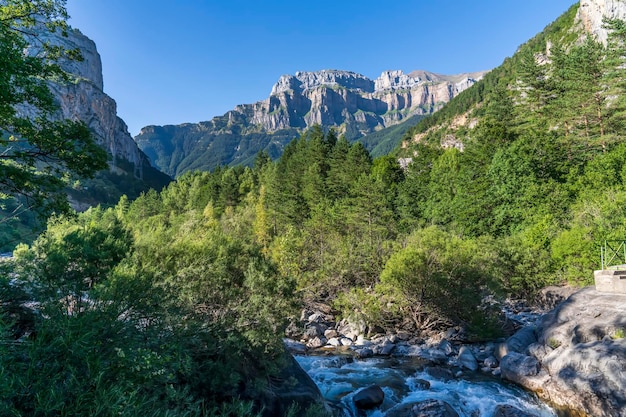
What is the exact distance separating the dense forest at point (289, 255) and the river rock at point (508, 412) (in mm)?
7282

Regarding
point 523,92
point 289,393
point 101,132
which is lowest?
point 289,393

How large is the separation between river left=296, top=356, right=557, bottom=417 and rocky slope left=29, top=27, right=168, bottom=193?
12712cm

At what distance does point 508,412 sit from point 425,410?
9.45 ft

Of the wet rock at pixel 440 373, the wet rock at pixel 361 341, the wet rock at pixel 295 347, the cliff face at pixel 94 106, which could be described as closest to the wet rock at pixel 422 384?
the wet rock at pixel 440 373

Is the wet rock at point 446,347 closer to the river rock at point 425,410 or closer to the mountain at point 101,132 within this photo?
the river rock at point 425,410

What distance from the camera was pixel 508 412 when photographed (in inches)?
451

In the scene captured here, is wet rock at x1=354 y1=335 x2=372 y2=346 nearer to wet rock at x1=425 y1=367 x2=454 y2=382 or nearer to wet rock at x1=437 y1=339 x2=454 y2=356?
wet rock at x1=437 y1=339 x2=454 y2=356

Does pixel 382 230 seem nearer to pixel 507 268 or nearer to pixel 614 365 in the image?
pixel 507 268

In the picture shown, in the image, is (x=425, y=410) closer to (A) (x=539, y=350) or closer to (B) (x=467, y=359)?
(B) (x=467, y=359)

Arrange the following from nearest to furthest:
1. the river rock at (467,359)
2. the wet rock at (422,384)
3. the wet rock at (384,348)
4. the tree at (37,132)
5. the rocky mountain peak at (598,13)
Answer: the tree at (37,132), the wet rock at (422,384), the river rock at (467,359), the wet rock at (384,348), the rocky mountain peak at (598,13)

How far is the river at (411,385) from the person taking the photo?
12.3 meters

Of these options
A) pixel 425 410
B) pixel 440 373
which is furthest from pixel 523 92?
pixel 425 410

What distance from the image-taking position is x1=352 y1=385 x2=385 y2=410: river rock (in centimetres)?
1255

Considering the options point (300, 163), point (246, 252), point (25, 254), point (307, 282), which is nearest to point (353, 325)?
point (307, 282)
